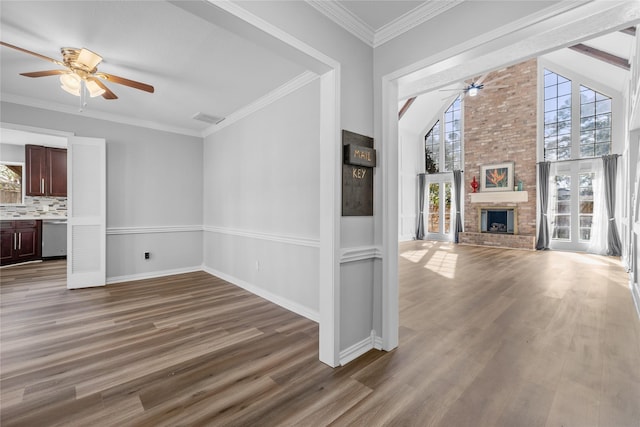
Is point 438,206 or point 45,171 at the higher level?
point 45,171

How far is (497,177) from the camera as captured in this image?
8.71 m

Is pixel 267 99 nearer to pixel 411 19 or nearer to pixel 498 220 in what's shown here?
pixel 411 19

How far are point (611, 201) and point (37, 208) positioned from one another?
45.3 ft

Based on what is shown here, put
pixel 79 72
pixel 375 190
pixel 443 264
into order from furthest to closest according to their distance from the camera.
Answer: pixel 443 264, pixel 79 72, pixel 375 190

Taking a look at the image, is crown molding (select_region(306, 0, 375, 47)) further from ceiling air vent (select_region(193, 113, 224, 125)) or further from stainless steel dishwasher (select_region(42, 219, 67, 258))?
stainless steel dishwasher (select_region(42, 219, 67, 258))

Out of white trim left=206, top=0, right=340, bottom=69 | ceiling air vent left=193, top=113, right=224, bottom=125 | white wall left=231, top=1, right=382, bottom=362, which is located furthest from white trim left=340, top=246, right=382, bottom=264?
ceiling air vent left=193, top=113, right=224, bottom=125

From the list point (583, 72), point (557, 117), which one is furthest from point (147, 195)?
point (583, 72)

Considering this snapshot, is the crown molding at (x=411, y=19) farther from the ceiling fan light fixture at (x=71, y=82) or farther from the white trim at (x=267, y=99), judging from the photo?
the ceiling fan light fixture at (x=71, y=82)

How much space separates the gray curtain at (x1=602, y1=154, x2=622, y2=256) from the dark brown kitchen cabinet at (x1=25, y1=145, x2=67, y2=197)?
13038mm

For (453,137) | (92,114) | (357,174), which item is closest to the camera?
(357,174)

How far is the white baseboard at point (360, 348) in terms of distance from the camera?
87.4 inches

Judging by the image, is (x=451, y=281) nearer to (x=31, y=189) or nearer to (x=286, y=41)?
(x=286, y=41)

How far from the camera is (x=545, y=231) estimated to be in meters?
7.95

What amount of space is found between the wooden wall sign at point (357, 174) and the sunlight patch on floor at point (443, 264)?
10.9 ft
